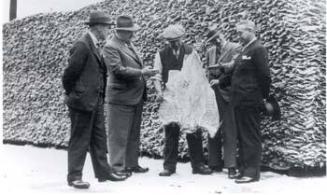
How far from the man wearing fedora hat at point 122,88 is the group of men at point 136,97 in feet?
0.04

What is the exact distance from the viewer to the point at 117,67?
25.3 ft

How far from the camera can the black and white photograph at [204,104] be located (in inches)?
273

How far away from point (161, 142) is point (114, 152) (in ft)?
5.93

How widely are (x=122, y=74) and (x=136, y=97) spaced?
1.35 ft

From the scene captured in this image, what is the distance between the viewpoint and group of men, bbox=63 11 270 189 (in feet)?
22.6

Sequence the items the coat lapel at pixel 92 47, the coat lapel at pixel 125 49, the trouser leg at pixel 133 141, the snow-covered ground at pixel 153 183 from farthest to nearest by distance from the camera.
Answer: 1. the trouser leg at pixel 133 141
2. the coat lapel at pixel 125 49
3. the coat lapel at pixel 92 47
4. the snow-covered ground at pixel 153 183

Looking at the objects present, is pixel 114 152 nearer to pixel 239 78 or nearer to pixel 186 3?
pixel 239 78

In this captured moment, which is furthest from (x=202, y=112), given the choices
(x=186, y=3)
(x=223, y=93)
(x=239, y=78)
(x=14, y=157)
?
(x=14, y=157)

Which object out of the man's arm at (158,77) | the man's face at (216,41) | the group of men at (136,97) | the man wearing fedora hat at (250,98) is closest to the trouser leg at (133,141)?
the group of men at (136,97)

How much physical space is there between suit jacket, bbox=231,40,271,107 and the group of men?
12 mm

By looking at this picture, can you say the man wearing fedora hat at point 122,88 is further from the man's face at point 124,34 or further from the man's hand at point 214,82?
the man's hand at point 214,82

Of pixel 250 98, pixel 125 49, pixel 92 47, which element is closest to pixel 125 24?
pixel 125 49

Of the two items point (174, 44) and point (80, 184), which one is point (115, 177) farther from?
point (174, 44)

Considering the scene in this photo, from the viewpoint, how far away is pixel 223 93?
26.2ft
